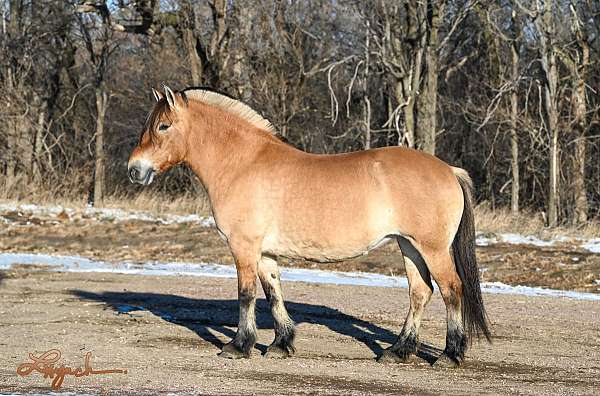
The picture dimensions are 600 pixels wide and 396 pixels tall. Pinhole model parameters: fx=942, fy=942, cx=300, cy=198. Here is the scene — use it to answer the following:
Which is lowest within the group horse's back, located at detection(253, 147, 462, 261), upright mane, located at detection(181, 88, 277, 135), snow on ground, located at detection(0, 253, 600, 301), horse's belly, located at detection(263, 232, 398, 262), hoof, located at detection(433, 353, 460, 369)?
snow on ground, located at detection(0, 253, 600, 301)

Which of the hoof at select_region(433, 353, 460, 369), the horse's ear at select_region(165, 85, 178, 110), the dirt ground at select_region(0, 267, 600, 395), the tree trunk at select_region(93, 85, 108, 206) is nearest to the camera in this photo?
the dirt ground at select_region(0, 267, 600, 395)

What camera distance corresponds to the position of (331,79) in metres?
28.9

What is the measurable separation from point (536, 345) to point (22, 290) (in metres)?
7.31

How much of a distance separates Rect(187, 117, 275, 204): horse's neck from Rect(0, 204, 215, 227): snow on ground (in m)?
12.4

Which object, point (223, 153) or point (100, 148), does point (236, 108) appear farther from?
A: point (100, 148)

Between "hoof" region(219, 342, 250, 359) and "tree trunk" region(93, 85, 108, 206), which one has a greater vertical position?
"tree trunk" region(93, 85, 108, 206)

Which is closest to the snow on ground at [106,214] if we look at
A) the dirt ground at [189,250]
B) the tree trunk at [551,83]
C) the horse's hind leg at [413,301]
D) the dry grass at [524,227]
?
the dirt ground at [189,250]

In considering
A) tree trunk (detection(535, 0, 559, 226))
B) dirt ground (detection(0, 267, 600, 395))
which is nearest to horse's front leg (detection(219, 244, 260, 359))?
dirt ground (detection(0, 267, 600, 395))

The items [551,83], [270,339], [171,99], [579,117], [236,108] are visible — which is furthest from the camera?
[579,117]

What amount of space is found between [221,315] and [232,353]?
9.37 feet

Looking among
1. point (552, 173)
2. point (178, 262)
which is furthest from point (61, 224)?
point (552, 173)

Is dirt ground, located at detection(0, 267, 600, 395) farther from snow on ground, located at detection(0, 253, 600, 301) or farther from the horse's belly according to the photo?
the horse's belly

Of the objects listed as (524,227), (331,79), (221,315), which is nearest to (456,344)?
(221,315)

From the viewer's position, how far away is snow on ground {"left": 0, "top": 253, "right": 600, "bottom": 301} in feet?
48.7
